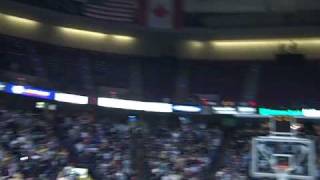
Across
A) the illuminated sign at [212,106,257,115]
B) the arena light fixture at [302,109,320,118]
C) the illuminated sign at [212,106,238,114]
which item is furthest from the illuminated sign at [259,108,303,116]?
the illuminated sign at [212,106,238,114]

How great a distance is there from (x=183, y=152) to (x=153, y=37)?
5475 mm

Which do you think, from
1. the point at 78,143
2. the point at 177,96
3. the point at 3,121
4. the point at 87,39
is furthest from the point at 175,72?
the point at 3,121

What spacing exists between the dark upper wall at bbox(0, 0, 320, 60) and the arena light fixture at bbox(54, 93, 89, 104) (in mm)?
2531

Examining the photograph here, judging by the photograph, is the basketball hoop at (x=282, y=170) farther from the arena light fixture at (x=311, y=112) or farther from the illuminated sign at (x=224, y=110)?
the illuminated sign at (x=224, y=110)

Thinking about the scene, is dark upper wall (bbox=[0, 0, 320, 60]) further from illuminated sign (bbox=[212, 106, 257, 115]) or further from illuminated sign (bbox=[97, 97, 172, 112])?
illuminated sign (bbox=[212, 106, 257, 115])

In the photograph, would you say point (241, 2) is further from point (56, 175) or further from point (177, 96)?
point (56, 175)

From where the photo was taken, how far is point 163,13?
69.5 ft

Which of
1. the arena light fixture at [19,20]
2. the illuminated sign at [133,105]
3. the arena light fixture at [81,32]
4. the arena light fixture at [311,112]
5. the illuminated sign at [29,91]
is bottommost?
the arena light fixture at [311,112]

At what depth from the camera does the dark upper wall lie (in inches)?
848

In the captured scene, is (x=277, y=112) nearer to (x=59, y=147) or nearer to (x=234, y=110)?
(x=234, y=110)

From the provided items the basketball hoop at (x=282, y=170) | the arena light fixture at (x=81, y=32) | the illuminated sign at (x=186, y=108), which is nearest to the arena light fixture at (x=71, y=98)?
the arena light fixture at (x=81, y=32)

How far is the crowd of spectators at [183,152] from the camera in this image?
714 inches

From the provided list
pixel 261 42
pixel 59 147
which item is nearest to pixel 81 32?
pixel 59 147

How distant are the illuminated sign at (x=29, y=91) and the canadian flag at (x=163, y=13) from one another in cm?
A: 423
